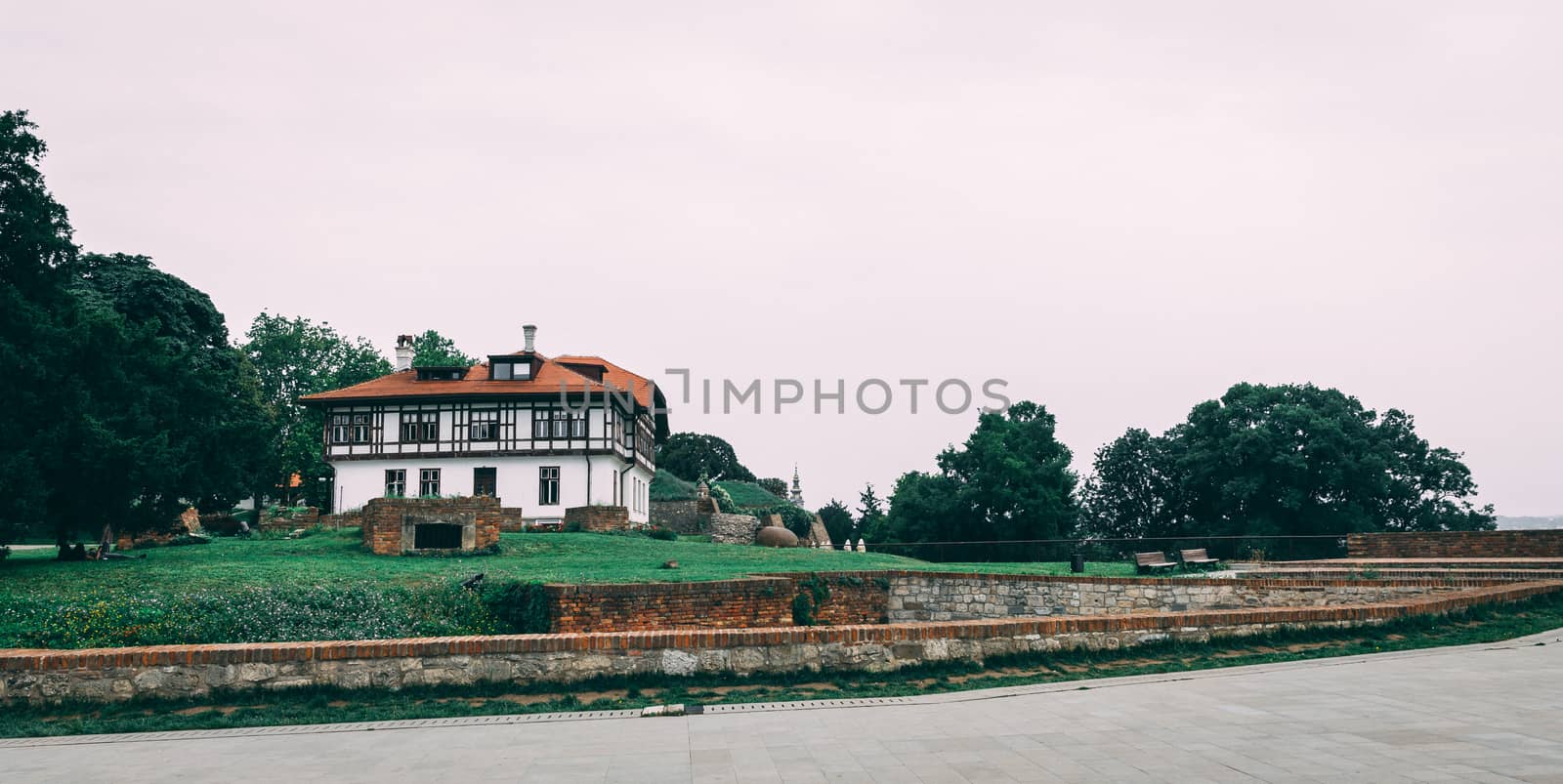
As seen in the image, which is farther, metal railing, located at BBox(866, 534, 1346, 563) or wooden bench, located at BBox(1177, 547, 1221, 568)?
metal railing, located at BBox(866, 534, 1346, 563)

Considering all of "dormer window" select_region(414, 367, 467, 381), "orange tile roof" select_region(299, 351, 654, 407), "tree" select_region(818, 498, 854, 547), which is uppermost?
"dormer window" select_region(414, 367, 467, 381)

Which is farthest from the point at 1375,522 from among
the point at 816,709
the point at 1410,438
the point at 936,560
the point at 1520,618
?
the point at 816,709

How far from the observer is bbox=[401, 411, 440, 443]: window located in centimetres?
4103

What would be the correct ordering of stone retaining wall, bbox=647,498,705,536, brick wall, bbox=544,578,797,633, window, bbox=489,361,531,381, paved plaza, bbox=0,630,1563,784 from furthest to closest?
stone retaining wall, bbox=647,498,705,536 < window, bbox=489,361,531,381 < brick wall, bbox=544,578,797,633 < paved plaza, bbox=0,630,1563,784

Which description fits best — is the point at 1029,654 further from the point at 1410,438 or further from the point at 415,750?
the point at 1410,438

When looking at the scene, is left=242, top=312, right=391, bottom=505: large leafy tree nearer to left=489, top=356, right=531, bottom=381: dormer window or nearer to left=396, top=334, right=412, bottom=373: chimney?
left=396, top=334, right=412, bottom=373: chimney

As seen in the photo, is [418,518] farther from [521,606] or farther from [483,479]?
[483,479]

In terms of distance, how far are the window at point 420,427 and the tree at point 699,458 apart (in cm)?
3337

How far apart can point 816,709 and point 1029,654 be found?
2764mm

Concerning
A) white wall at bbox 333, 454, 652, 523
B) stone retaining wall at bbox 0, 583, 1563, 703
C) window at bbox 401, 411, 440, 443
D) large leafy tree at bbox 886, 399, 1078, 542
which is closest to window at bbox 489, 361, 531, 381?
window at bbox 401, 411, 440, 443

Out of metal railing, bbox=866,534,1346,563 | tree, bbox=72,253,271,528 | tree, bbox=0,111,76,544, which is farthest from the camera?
metal railing, bbox=866,534,1346,563

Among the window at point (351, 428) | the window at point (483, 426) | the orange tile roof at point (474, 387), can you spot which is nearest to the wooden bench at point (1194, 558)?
the orange tile roof at point (474, 387)

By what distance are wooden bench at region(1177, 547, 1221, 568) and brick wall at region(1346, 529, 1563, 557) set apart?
4188mm

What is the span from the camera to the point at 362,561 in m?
23.8
